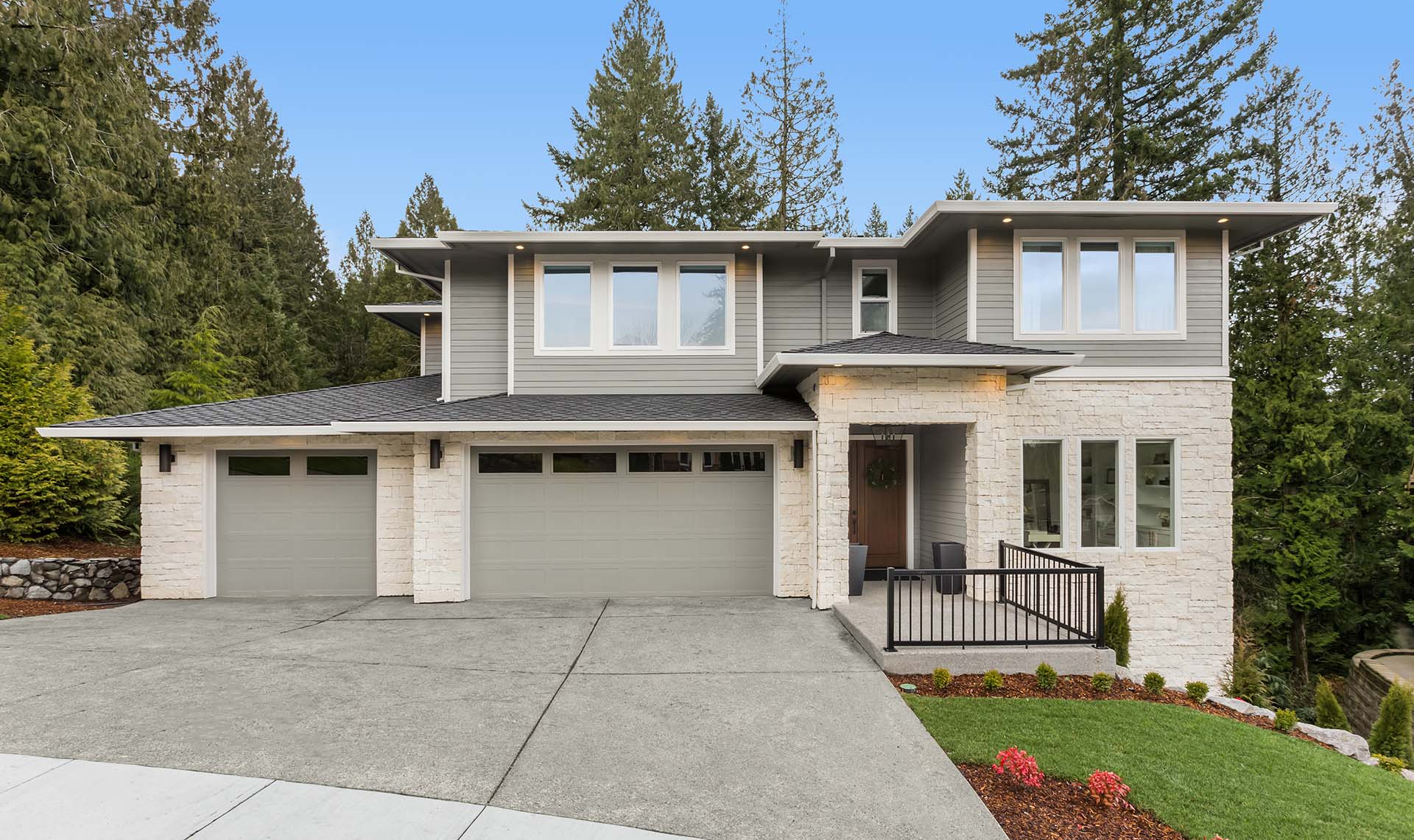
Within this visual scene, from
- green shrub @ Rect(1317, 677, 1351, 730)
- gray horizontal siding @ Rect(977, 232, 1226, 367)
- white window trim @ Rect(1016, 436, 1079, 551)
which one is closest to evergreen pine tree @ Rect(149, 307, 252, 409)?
gray horizontal siding @ Rect(977, 232, 1226, 367)

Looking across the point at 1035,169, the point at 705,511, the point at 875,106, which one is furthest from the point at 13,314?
the point at 1035,169

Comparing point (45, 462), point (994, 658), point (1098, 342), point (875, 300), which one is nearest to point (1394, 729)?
point (994, 658)

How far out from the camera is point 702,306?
9.97 metres

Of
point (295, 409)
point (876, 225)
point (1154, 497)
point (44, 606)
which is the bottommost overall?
point (44, 606)

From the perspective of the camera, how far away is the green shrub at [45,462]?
9.62m

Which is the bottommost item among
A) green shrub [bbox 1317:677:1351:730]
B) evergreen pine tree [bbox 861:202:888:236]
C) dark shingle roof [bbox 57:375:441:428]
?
green shrub [bbox 1317:677:1351:730]

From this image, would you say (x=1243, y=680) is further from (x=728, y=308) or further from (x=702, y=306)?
(x=702, y=306)

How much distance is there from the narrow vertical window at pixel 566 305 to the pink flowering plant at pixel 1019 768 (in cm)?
766

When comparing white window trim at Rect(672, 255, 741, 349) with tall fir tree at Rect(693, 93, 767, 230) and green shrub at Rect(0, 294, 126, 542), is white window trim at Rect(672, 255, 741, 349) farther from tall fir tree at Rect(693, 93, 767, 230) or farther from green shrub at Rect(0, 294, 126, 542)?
tall fir tree at Rect(693, 93, 767, 230)

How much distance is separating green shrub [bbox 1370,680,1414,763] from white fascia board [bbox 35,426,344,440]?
12.4m

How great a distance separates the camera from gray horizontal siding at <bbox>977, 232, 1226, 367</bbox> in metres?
8.98

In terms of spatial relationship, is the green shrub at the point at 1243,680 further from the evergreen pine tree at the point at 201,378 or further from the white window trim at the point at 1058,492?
the evergreen pine tree at the point at 201,378

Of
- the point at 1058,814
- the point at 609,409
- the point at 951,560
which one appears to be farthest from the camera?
the point at 609,409

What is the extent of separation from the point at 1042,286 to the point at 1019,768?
709 centimetres
